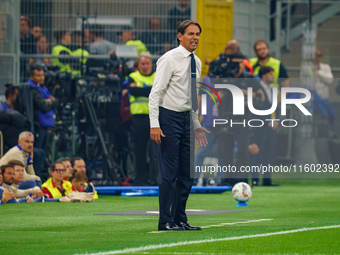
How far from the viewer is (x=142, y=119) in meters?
16.0

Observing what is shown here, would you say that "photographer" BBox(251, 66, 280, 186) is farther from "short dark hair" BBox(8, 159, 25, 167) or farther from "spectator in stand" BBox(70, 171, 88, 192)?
"short dark hair" BBox(8, 159, 25, 167)

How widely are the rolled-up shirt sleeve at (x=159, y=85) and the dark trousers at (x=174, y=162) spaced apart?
15cm

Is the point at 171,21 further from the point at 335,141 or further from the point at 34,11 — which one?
the point at 335,141

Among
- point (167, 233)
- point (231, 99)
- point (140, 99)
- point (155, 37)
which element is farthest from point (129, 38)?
point (167, 233)

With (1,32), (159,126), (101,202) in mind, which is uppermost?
(1,32)

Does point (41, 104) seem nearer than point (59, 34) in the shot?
Yes

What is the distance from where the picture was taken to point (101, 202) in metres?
13.4

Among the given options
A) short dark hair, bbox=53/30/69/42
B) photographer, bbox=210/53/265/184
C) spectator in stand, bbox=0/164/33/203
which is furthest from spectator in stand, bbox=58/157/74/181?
short dark hair, bbox=53/30/69/42

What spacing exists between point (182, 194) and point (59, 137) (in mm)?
8093

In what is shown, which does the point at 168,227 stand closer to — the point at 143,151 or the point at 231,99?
the point at 231,99

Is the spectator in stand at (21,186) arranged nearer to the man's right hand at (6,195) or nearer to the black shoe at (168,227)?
the man's right hand at (6,195)

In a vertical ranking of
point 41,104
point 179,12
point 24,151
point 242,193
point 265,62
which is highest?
point 179,12

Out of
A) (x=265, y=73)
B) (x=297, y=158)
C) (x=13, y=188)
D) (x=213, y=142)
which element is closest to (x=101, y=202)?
(x=13, y=188)

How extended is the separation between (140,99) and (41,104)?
171 cm
